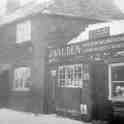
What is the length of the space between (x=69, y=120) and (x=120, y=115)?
293 centimetres

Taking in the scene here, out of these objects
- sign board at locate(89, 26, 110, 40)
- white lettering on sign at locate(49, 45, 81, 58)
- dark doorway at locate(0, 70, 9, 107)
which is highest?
sign board at locate(89, 26, 110, 40)

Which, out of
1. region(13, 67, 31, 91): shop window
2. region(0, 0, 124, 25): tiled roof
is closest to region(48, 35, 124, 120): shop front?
region(13, 67, 31, 91): shop window

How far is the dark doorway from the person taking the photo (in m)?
23.1

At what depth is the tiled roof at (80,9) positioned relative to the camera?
822 inches

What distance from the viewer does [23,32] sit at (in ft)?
71.2

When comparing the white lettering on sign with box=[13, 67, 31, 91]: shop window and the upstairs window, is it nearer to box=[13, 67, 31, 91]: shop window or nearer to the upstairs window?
box=[13, 67, 31, 91]: shop window

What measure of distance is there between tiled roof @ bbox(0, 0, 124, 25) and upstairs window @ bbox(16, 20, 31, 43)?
58cm

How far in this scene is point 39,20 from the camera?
20219 millimetres

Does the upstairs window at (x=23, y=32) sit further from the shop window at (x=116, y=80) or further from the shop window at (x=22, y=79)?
the shop window at (x=116, y=80)

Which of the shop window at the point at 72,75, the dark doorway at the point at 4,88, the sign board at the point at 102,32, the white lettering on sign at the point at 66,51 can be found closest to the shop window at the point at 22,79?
the dark doorway at the point at 4,88

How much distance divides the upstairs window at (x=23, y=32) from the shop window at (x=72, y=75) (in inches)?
191

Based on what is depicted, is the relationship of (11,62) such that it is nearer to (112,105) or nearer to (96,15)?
(96,15)

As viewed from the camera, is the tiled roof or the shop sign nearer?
the shop sign

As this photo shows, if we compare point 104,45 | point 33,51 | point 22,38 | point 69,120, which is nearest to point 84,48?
point 104,45
